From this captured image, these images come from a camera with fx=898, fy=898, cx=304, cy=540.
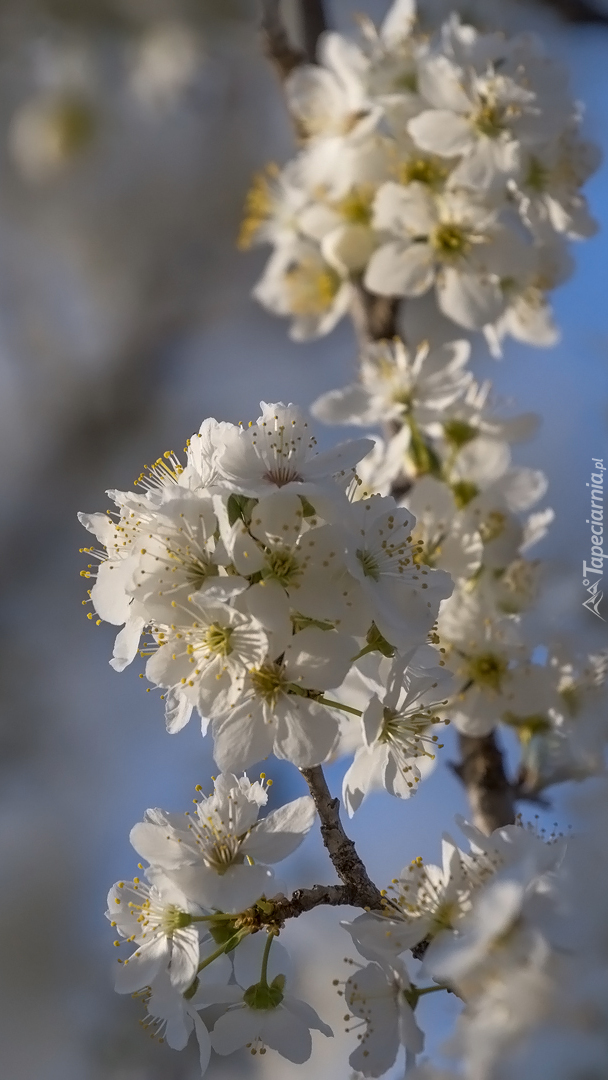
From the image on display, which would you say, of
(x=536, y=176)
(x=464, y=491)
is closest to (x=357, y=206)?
(x=536, y=176)

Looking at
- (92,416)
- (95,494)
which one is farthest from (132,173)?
(95,494)

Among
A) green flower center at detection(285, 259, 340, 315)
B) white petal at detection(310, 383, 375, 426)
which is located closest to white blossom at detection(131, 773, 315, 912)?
white petal at detection(310, 383, 375, 426)

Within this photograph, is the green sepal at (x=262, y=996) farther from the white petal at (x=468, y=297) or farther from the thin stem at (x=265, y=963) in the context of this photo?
the white petal at (x=468, y=297)

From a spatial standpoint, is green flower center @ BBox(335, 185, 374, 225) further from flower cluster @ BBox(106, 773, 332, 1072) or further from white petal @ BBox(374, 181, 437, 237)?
flower cluster @ BBox(106, 773, 332, 1072)

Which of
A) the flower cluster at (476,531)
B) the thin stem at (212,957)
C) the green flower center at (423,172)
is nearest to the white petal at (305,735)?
the thin stem at (212,957)

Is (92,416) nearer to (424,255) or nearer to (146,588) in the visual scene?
(424,255)

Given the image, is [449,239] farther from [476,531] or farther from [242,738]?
[242,738]
